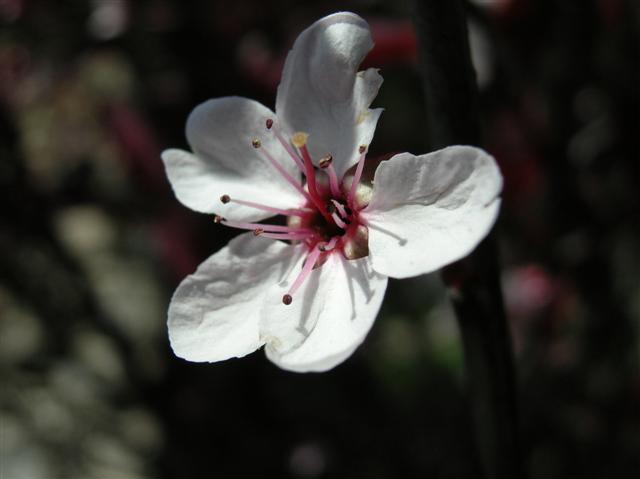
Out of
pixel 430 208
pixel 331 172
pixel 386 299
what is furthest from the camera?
pixel 386 299

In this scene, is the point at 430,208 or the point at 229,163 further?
the point at 229,163

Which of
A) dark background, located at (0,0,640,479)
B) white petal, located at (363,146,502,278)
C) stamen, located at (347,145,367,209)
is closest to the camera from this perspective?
white petal, located at (363,146,502,278)

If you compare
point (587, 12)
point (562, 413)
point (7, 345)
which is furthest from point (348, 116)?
point (7, 345)

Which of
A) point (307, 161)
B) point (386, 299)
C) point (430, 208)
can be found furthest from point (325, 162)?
point (386, 299)

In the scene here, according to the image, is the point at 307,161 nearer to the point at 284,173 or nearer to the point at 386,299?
the point at 284,173

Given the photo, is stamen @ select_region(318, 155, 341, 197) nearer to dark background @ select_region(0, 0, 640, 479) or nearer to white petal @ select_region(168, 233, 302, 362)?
white petal @ select_region(168, 233, 302, 362)

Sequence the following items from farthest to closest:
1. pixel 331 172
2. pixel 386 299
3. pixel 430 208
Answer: pixel 386 299
pixel 331 172
pixel 430 208

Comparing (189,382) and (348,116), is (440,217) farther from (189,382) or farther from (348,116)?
(189,382)

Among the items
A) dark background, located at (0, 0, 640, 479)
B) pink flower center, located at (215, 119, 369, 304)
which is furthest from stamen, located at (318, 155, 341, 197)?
dark background, located at (0, 0, 640, 479)
